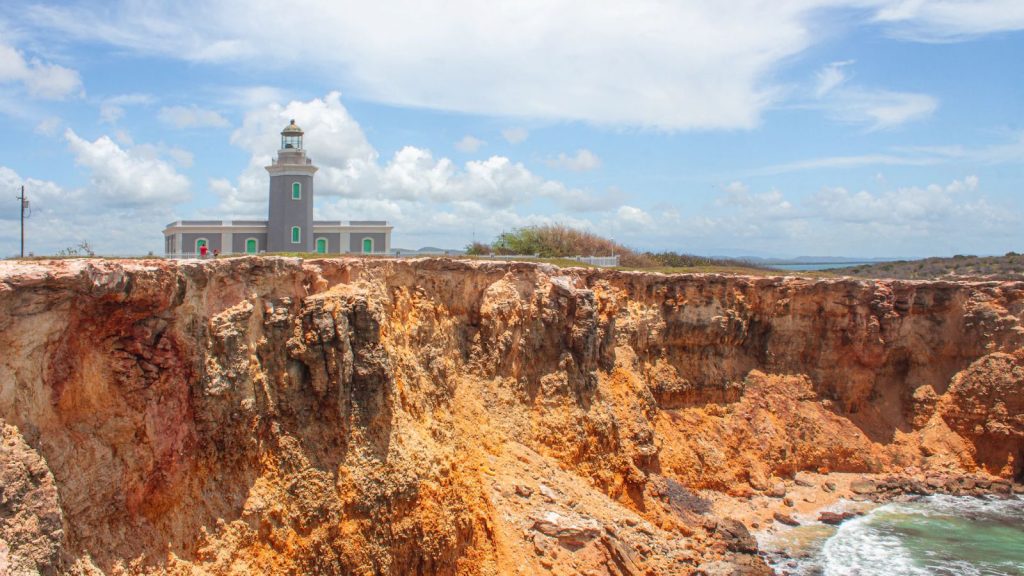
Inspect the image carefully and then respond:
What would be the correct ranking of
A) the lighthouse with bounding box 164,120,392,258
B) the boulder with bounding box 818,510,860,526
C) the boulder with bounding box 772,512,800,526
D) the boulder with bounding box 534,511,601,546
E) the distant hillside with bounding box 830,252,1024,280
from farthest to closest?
the distant hillside with bounding box 830,252,1024,280
the lighthouse with bounding box 164,120,392,258
the boulder with bounding box 818,510,860,526
the boulder with bounding box 772,512,800,526
the boulder with bounding box 534,511,601,546

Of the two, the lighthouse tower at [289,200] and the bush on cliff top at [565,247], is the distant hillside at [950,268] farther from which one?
the lighthouse tower at [289,200]

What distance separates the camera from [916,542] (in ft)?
91.8

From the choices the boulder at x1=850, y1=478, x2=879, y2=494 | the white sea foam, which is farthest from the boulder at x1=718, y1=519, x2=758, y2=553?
the boulder at x1=850, y1=478, x2=879, y2=494

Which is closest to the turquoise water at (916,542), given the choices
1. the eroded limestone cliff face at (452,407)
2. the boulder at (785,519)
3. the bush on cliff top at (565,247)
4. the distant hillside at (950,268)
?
the boulder at (785,519)

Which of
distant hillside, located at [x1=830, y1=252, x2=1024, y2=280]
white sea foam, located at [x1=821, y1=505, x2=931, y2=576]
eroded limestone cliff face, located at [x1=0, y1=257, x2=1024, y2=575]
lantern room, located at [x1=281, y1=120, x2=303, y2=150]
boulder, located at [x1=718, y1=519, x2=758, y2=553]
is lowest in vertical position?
white sea foam, located at [x1=821, y1=505, x2=931, y2=576]

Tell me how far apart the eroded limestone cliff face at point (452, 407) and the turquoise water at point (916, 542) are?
2622 mm

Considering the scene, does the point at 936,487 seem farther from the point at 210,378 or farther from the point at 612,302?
the point at 210,378

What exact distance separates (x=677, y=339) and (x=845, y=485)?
912 centimetres

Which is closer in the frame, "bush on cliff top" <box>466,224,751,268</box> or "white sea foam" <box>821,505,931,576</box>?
"white sea foam" <box>821,505,931,576</box>

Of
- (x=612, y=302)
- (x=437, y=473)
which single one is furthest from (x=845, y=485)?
(x=437, y=473)

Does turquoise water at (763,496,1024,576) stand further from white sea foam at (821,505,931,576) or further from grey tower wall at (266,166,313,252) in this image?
grey tower wall at (266,166,313,252)

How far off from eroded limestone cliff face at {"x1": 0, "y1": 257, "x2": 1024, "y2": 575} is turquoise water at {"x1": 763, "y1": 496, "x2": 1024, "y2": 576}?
2622 millimetres

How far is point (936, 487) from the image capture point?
3312 cm

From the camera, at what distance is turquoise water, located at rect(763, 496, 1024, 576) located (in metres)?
25.7
